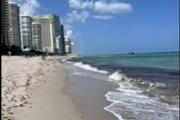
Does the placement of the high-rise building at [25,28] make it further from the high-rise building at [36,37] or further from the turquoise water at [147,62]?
the turquoise water at [147,62]

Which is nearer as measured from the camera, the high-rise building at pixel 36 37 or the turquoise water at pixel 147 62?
the turquoise water at pixel 147 62

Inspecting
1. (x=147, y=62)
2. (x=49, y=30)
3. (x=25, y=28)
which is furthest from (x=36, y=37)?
(x=147, y=62)

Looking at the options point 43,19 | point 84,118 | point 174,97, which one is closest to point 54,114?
point 84,118

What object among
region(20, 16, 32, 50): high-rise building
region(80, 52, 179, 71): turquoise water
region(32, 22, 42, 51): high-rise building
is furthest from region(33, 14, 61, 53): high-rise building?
region(80, 52, 179, 71): turquoise water

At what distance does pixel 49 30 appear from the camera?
150 meters

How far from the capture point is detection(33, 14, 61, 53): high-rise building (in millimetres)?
144462

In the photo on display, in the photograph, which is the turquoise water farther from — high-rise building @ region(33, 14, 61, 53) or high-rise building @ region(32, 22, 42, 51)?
high-rise building @ region(33, 14, 61, 53)

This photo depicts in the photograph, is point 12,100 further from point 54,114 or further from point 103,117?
point 103,117

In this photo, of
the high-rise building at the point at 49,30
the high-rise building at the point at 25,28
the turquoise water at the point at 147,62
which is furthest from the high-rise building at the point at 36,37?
the turquoise water at the point at 147,62

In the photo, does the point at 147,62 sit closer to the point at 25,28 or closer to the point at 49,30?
the point at 25,28

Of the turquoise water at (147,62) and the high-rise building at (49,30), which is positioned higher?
the high-rise building at (49,30)

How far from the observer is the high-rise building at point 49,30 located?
14446cm

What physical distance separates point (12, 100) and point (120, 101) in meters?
3.25

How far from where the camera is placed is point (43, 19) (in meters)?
146
